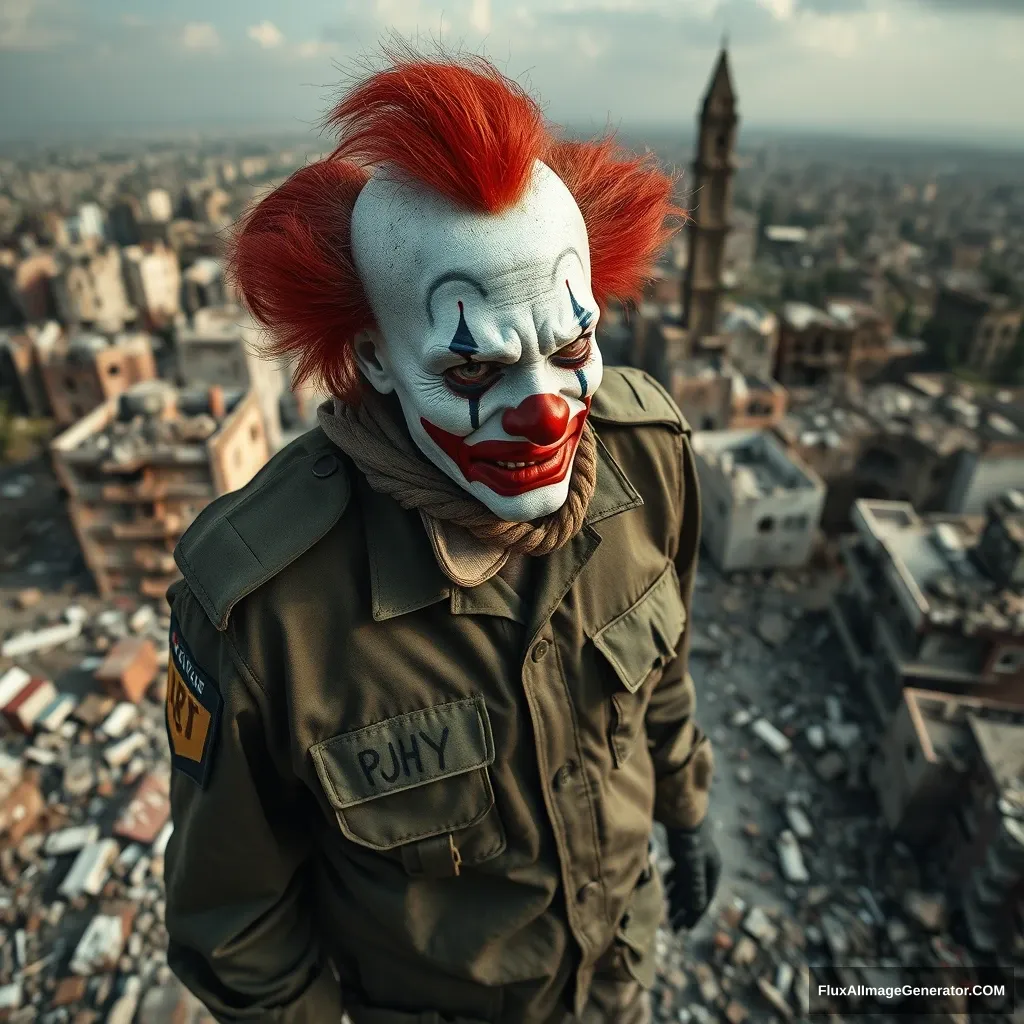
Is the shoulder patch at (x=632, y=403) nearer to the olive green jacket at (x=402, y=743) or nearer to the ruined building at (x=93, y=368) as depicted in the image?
the olive green jacket at (x=402, y=743)

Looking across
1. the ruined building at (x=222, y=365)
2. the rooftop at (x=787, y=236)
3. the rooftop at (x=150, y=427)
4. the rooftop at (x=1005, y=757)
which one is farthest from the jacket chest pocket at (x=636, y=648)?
the rooftop at (x=787, y=236)

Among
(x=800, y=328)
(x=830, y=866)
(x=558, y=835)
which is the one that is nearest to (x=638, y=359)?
(x=800, y=328)

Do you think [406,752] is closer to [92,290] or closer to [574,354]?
[574,354]

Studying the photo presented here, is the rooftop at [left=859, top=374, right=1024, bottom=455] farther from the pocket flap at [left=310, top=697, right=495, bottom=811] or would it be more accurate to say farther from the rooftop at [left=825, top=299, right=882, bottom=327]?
the pocket flap at [left=310, top=697, right=495, bottom=811]

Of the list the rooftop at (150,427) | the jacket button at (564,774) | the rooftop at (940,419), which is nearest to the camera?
the jacket button at (564,774)

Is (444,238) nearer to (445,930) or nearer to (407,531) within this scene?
(407,531)

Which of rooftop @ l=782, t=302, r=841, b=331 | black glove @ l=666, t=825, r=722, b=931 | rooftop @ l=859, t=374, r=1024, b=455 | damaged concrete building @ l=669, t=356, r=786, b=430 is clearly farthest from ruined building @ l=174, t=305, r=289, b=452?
rooftop @ l=782, t=302, r=841, b=331
